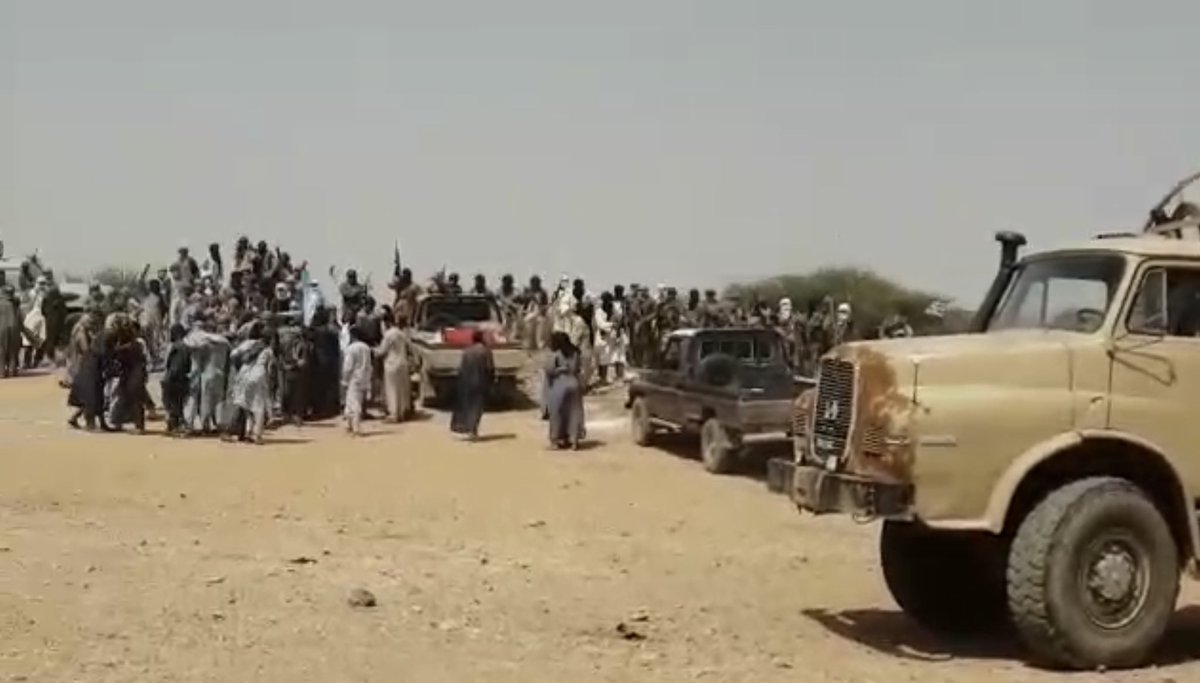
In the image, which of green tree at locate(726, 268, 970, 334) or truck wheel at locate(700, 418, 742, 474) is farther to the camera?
green tree at locate(726, 268, 970, 334)

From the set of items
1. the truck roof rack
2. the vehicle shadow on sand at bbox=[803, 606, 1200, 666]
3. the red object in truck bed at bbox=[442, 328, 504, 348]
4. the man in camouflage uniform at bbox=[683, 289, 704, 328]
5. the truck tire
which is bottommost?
the vehicle shadow on sand at bbox=[803, 606, 1200, 666]

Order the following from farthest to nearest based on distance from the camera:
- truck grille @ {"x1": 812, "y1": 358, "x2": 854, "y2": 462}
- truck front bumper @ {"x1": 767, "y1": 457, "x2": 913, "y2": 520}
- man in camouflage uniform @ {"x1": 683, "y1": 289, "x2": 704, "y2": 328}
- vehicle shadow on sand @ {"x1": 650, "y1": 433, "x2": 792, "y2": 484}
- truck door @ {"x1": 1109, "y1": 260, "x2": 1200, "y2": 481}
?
1. man in camouflage uniform @ {"x1": 683, "y1": 289, "x2": 704, "y2": 328}
2. vehicle shadow on sand @ {"x1": 650, "y1": 433, "x2": 792, "y2": 484}
3. truck grille @ {"x1": 812, "y1": 358, "x2": 854, "y2": 462}
4. truck door @ {"x1": 1109, "y1": 260, "x2": 1200, "y2": 481}
5. truck front bumper @ {"x1": 767, "y1": 457, "x2": 913, "y2": 520}

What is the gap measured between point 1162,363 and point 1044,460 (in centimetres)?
104

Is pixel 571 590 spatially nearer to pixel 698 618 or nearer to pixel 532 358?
pixel 698 618

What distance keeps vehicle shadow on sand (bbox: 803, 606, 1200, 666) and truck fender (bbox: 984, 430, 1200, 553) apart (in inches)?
37.4

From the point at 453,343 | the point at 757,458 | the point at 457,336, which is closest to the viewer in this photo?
the point at 757,458

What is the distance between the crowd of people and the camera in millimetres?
23531

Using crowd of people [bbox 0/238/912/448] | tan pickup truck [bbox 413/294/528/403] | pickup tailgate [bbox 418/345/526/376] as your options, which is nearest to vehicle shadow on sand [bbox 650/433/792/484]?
crowd of people [bbox 0/238/912/448]

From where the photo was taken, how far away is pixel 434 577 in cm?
1298

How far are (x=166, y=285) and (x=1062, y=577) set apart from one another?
23185 millimetres

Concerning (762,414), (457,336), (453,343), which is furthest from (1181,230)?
(457,336)

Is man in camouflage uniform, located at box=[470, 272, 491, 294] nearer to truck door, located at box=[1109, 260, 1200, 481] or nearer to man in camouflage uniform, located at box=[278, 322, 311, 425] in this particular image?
man in camouflage uniform, located at box=[278, 322, 311, 425]

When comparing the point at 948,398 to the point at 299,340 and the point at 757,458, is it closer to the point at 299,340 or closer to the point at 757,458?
the point at 757,458

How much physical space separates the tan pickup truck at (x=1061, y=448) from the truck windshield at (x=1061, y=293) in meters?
0.02
